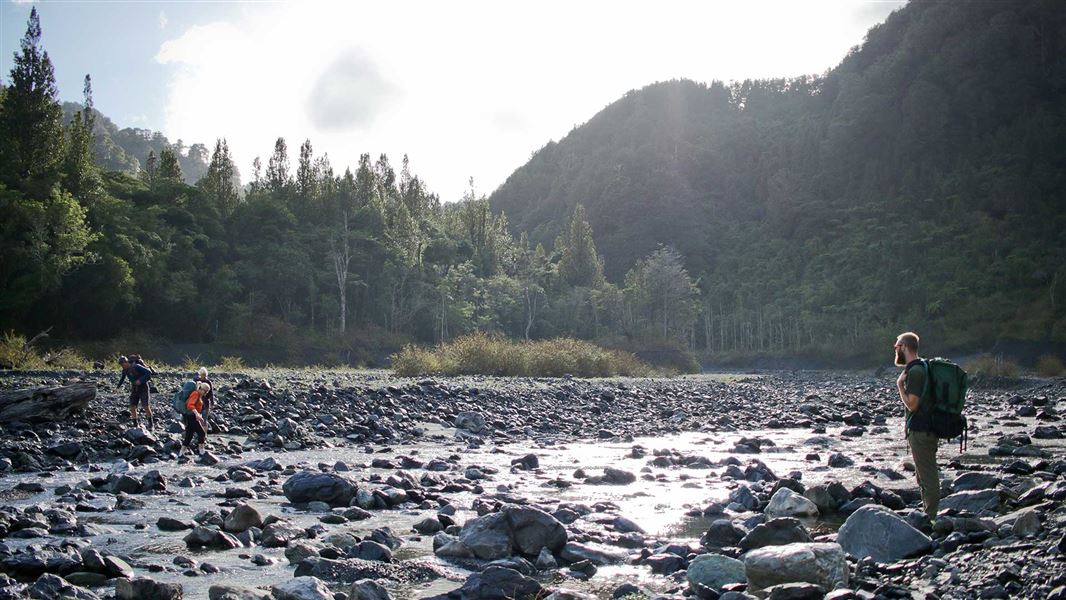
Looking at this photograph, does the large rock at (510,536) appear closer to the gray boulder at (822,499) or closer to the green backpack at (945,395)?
the gray boulder at (822,499)

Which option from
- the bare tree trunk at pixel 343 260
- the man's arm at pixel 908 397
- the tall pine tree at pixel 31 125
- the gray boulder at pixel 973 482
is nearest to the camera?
the man's arm at pixel 908 397

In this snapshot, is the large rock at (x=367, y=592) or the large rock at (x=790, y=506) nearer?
the large rock at (x=367, y=592)

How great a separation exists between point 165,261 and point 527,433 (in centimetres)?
4181

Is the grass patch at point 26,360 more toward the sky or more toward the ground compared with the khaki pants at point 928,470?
more toward the sky

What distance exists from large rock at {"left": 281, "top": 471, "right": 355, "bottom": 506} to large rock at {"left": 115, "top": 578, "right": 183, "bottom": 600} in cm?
362

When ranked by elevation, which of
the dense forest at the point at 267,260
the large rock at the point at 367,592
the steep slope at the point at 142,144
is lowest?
the large rock at the point at 367,592

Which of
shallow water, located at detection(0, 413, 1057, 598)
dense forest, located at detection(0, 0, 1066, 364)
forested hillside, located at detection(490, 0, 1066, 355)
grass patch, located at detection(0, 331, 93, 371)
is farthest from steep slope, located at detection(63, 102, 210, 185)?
shallow water, located at detection(0, 413, 1057, 598)

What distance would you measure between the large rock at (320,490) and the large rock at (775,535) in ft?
15.5

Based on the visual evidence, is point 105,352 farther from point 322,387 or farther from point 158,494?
point 158,494

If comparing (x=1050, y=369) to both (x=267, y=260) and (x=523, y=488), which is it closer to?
(x=523, y=488)

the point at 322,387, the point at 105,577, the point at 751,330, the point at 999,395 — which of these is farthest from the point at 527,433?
the point at 751,330

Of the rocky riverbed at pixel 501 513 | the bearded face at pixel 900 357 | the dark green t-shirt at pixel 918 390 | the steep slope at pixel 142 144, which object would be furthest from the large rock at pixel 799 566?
the steep slope at pixel 142 144

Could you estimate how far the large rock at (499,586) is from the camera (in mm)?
4949

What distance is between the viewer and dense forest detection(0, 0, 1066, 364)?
44844mm
